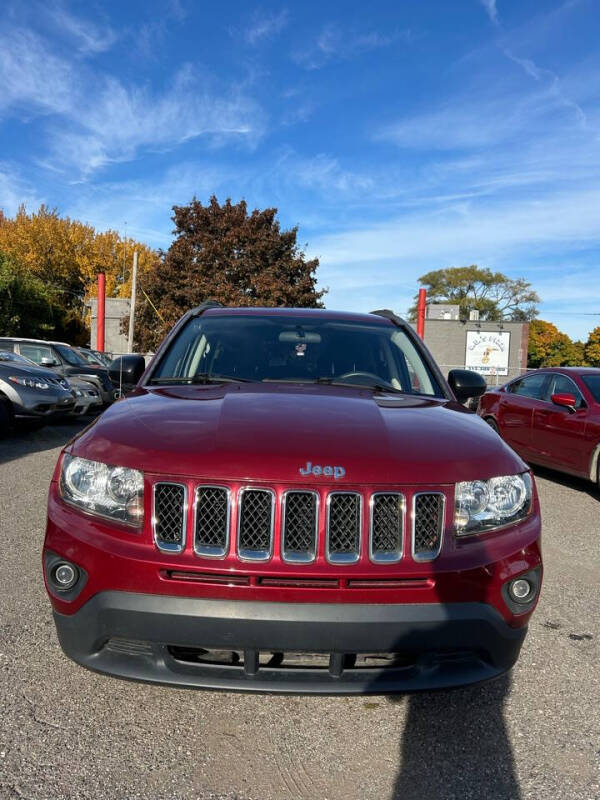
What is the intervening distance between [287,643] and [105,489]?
809 millimetres

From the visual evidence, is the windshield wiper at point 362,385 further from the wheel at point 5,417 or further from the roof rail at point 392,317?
the wheel at point 5,417

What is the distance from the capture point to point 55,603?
233 centimetres

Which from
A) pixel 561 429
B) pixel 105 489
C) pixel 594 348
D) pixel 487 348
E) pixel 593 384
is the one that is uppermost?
pixel 594 348

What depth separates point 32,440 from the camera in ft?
34.4

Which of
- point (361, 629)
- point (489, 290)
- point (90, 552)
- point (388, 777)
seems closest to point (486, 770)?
point (388, 777)

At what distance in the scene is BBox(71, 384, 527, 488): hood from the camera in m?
2.23

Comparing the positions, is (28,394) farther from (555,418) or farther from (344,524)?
(344,524)

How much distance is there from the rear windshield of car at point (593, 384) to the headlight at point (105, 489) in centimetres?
647

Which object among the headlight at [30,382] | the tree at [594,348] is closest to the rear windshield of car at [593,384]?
the headlight at [30,382]

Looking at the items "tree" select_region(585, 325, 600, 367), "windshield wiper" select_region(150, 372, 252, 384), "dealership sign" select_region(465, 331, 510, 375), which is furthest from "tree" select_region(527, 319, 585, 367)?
"windshield wiper" select_region(150, 372, 252, 384)

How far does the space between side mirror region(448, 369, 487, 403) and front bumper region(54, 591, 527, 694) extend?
1.99 meters

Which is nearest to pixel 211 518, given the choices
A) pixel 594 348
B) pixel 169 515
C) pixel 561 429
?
pixel 169 515

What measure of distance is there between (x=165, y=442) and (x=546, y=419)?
6.66 m

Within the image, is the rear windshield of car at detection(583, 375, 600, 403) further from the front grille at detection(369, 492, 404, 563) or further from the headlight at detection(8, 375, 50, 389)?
the headlight at detection(8, 375, 50, 389)
